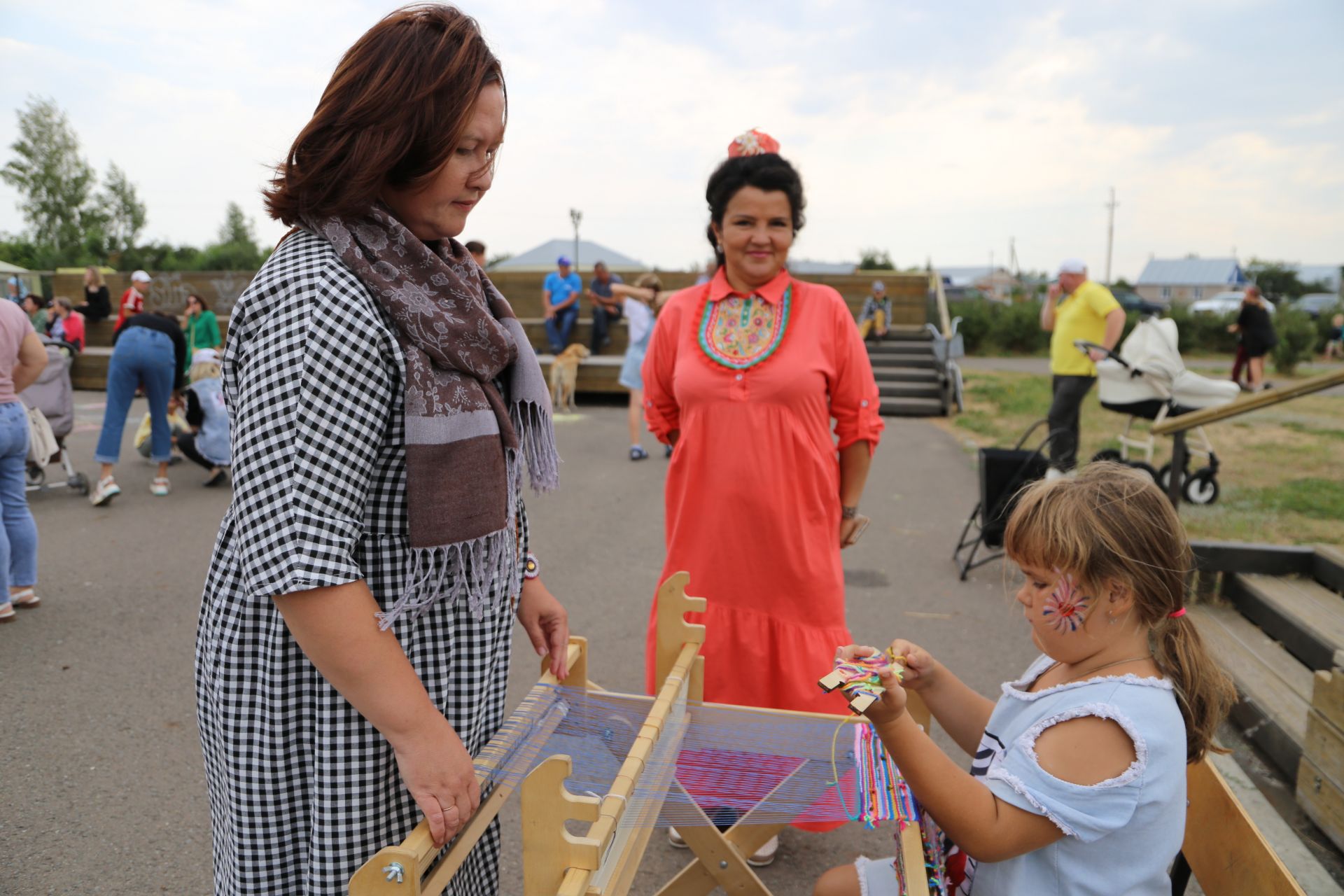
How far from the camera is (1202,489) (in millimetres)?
7312

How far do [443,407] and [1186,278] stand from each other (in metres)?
91.3

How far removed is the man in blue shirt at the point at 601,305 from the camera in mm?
14242

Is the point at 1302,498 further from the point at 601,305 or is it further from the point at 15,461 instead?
the point at 601,305

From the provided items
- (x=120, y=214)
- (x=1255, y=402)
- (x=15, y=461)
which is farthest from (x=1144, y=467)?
(x=120, y=214)

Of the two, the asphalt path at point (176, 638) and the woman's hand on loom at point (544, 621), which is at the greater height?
the woman's hand on loom at point (544, 621)

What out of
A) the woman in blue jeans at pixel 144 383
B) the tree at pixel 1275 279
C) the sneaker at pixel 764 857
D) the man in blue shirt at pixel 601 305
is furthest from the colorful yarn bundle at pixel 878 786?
the tree at pixel 1275 279

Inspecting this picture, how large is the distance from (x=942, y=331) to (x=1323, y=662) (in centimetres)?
1208

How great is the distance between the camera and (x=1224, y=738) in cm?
345

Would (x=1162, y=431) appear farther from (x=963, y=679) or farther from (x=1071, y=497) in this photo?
(x=1071, y=497)

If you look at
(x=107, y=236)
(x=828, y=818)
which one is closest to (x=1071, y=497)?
(x=828, y=818)

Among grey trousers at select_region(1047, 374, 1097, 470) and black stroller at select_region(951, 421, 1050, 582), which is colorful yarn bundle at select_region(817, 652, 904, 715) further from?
grey trousers at select_region(1047, 374, 1097, 470)

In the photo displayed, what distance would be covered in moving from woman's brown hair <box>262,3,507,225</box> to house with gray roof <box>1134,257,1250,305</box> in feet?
280

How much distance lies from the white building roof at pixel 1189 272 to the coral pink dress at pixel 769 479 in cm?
8716

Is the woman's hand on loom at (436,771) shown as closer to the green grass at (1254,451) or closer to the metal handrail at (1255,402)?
the metal handrail at (1255,402)
